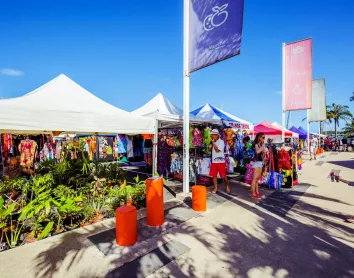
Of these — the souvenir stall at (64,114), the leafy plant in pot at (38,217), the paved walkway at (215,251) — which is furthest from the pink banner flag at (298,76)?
the leafy plant in pot at (38,217)

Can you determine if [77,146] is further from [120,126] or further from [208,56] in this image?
[208,56]

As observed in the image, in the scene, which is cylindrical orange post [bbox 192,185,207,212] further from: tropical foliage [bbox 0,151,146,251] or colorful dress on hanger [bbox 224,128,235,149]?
colorful dress on hanger [bbox 224,128,235,149]

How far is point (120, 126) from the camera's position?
4.75m

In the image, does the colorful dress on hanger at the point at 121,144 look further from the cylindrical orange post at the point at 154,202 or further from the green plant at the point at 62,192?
the cylindrical orange post at the point at 154,202

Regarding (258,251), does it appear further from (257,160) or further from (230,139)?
(230,139)

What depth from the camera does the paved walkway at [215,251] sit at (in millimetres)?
2553

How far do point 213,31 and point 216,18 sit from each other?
0.34 metres

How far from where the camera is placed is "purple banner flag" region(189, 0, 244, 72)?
4.52m

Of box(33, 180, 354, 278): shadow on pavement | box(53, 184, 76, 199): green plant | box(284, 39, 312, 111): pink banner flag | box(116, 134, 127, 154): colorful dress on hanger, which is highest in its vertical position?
box(284, 39, 312, 111): pink banner flag

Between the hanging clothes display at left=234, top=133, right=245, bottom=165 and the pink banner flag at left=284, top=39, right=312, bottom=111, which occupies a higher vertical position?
the pink banner flag at left=284, top=39, right=312, bottom=111

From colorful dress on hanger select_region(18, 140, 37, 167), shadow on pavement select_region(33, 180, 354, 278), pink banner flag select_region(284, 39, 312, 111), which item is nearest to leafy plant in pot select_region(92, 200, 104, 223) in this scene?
shadow on pavement select_region(33, 180, 354, 278)

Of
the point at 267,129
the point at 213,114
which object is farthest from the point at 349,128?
the point at 213,114

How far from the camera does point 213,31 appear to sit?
16.6ft

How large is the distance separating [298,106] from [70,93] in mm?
8764
